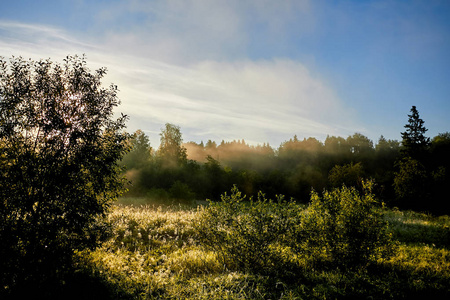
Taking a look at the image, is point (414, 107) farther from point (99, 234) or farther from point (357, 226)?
point (99, 234)

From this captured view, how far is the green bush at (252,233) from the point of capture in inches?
364

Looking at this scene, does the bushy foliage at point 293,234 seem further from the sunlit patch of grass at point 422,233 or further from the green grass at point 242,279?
the sunlit patch of grass at point 422,233

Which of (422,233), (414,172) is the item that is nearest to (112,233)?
(422,233)

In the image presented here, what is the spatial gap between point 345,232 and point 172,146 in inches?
2029

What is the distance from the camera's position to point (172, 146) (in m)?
58.3

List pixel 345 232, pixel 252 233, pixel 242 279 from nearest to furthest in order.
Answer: pixel 242 279 → pixel 252 233 → pixel 345 232

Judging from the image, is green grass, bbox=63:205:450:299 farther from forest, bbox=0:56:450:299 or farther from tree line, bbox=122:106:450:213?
tree line, bbox=122:106:450:213

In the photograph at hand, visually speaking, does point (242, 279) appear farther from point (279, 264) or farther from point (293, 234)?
point (293, 234)

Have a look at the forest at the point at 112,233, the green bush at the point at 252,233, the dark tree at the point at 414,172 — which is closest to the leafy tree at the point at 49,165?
the forest at the point at 112,233

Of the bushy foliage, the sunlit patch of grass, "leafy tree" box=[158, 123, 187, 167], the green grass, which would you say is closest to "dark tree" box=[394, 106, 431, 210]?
the sunlit patch of grass

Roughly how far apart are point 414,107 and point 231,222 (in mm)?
49151

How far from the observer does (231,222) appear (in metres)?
9.69

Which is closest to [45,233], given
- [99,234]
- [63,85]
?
[99,234]

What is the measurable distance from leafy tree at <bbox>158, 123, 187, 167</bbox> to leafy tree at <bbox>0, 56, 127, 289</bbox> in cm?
4756
